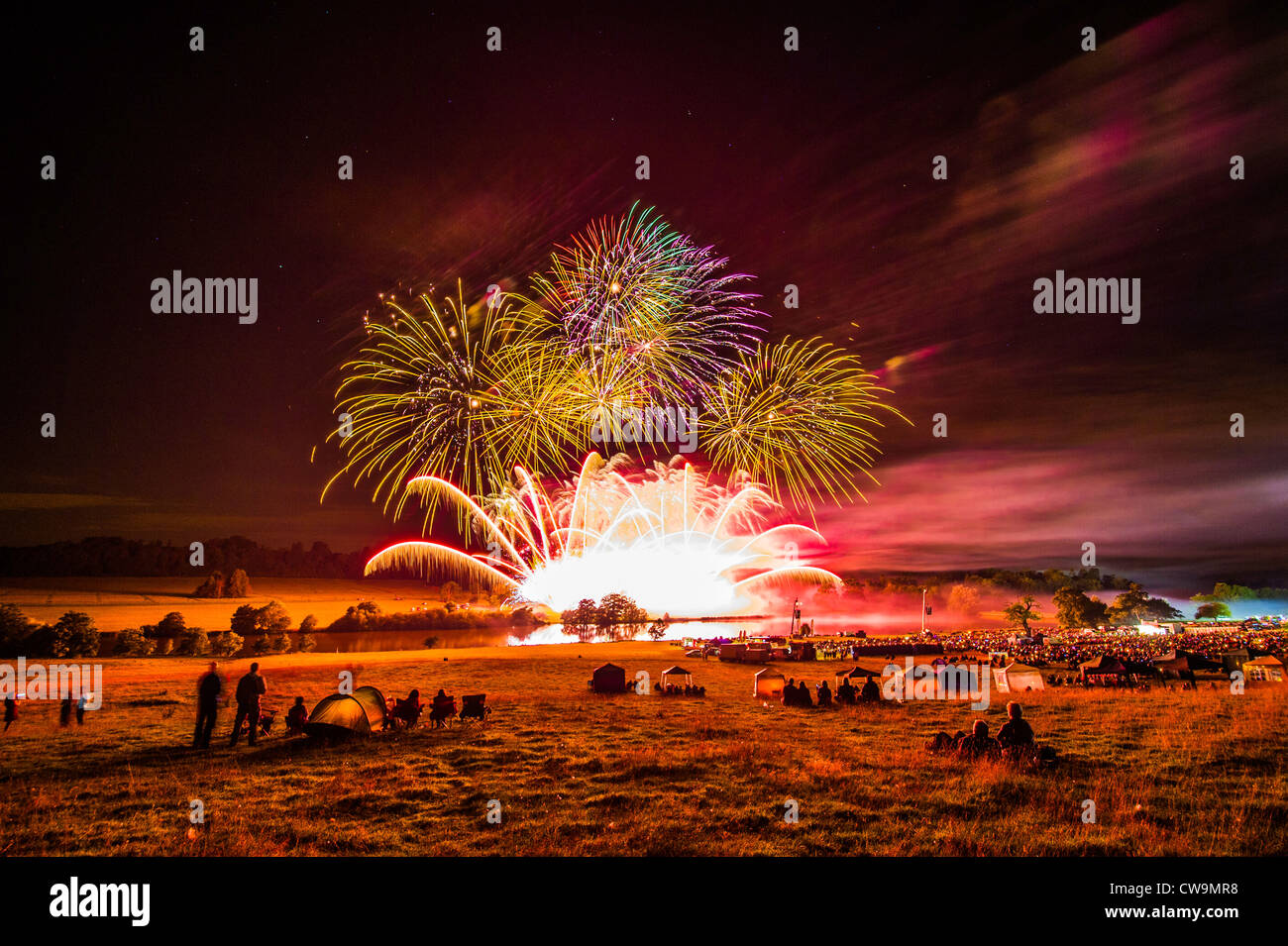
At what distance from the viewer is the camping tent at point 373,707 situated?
14.3 metres

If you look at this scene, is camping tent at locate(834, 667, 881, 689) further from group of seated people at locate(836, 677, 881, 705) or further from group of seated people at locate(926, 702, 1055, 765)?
group of seated people at locate(926, 702, 1055, 765)

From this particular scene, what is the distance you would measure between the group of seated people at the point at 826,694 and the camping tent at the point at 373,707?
11775 millimetres

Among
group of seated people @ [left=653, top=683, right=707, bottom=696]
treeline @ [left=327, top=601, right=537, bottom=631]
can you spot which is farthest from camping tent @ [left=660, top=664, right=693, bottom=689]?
treeline @ [left=327, top=601, right=537, bottom=631]

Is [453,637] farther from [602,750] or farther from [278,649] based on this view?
[602,750]

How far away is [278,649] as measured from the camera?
1248 inches

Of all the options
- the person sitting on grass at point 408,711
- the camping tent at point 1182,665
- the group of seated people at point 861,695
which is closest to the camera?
the person sitting on grass at point 408,711

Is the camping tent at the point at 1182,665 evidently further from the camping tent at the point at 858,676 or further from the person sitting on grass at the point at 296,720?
the person sitting on grass at the point at 296,720

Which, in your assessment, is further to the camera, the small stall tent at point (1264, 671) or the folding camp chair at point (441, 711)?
the small stall tent at point (1264, 671)

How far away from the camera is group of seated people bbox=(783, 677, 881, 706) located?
1775 cm

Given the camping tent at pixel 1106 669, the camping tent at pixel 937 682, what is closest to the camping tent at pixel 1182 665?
the camping tent at pixel 1106 669

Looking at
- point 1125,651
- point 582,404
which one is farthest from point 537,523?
A: point 1125,651

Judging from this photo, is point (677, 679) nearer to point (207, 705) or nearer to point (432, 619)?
point (207, 705)

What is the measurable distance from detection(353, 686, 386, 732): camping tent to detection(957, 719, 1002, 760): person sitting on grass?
1383 cm

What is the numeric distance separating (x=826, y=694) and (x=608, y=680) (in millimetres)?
7411
